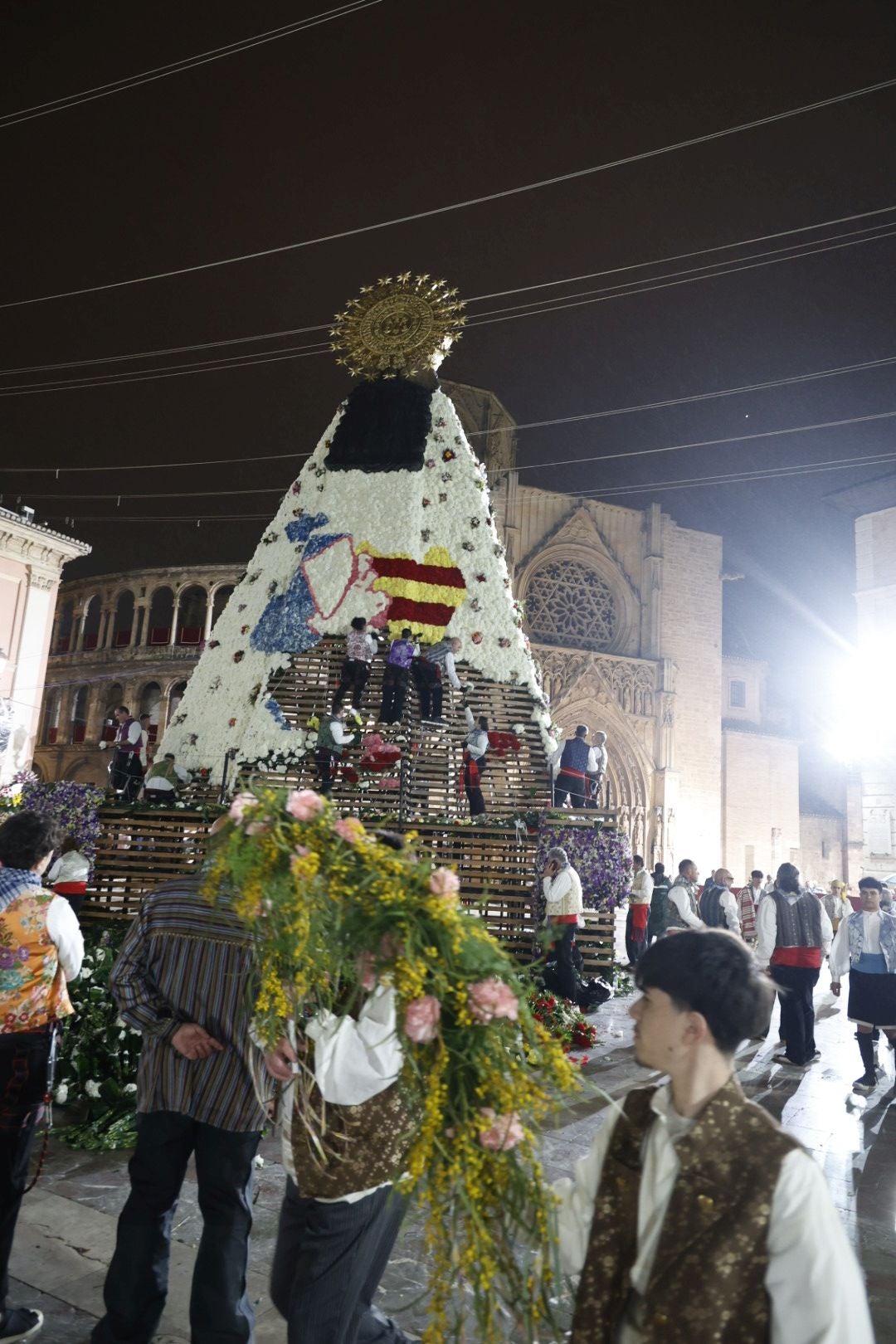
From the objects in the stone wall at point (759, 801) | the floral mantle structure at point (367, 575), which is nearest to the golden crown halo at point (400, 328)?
the floral mantle structure at point (367, 575)

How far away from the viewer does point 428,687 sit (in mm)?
9594

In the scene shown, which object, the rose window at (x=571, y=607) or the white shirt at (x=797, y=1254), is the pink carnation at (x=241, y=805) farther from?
the rose window at (x=571, y=607)

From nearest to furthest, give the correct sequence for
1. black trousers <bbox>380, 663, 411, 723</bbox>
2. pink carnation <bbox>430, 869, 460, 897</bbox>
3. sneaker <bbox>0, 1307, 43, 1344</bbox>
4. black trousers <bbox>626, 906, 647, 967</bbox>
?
pink carnation <bbox>430, 869, 460, 897</bbox>, sneaker <bbox>0, 1307, 43, 1344</bbox>, black trousers <bbox>380, 663, 411, 723</bbox>, black trousers <bbox>626, 906, 647, 967</bbox>

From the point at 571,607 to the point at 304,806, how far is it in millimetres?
27462

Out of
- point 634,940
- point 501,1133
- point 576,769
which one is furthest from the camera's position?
point 634,940

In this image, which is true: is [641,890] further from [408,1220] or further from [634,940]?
[408,1220]

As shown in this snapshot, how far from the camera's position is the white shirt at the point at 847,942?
6.96 meters

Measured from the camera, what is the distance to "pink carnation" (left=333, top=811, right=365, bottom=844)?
191 cm

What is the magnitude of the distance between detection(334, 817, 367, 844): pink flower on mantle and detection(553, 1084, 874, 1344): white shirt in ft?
2.72

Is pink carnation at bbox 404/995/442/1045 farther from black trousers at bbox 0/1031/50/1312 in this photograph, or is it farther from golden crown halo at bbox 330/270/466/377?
golden crown halo at bbox 330/270/466/377

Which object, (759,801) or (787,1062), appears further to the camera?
(759,801)

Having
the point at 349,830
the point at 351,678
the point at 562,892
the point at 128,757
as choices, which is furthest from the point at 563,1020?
the point at 128,757

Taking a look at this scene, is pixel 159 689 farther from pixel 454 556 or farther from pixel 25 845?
pixel 25 845

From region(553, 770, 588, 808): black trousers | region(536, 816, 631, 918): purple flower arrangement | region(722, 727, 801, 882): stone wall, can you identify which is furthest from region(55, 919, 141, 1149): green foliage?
region(722, 727, 801, 882): stone wall
